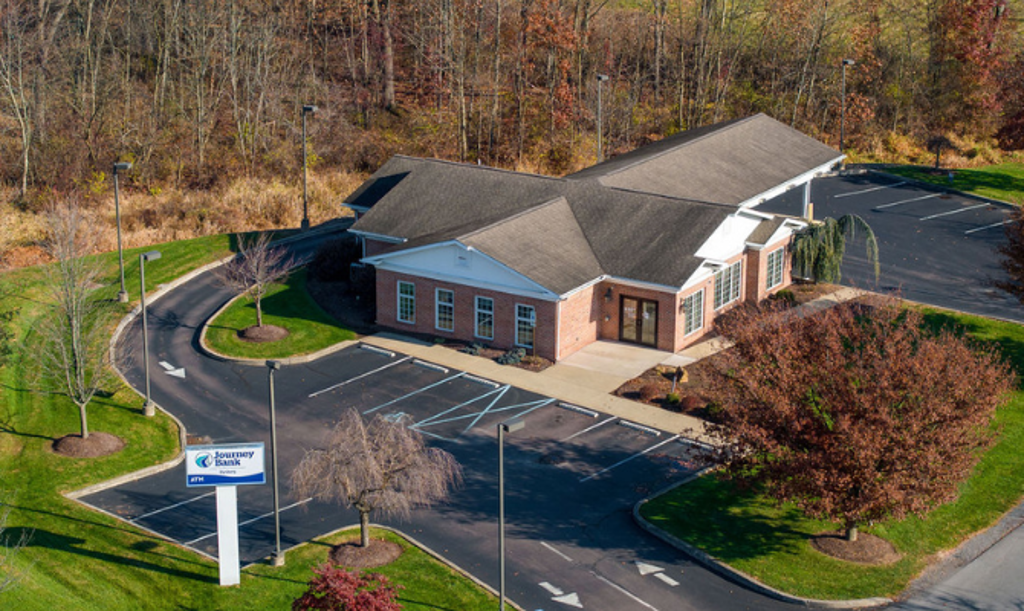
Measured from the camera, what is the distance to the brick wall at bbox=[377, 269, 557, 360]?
38938 mm

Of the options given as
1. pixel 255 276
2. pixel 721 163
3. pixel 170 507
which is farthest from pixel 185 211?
pixel 170 507

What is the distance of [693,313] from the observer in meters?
40.8

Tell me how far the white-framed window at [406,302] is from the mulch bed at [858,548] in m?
19.8

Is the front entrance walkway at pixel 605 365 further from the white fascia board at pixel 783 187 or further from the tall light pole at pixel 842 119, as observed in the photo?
the tall light pole at pixel 842 119

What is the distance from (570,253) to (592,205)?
Answer: 3749 millimetres

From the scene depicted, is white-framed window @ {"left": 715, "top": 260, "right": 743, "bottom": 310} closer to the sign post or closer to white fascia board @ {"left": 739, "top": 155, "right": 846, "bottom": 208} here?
white fascia board @ {"left": 739, "top": 155, "right": 846, "bottom": 208}

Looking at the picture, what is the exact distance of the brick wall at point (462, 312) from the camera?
38938 mm

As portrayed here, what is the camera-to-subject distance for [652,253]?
40406 mm

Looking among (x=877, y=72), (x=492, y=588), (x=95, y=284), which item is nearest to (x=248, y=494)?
(x=492, y=588)

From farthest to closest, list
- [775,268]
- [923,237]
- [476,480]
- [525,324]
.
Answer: [923,237] → [775,268] → [525,324] → [476,480]

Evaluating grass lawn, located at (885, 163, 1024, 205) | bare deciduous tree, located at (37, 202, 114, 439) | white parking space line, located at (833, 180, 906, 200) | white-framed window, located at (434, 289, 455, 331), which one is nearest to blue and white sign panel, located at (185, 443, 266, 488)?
bare deciduous tree, located at (37, 202, 114, 439)

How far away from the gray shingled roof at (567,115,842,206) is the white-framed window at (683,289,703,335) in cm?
628

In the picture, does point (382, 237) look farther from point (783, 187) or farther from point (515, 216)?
point (783, 187)

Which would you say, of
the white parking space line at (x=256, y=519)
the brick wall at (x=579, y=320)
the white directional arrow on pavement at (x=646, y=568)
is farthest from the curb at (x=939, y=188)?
the white parking space line at (x=256, y=519)
